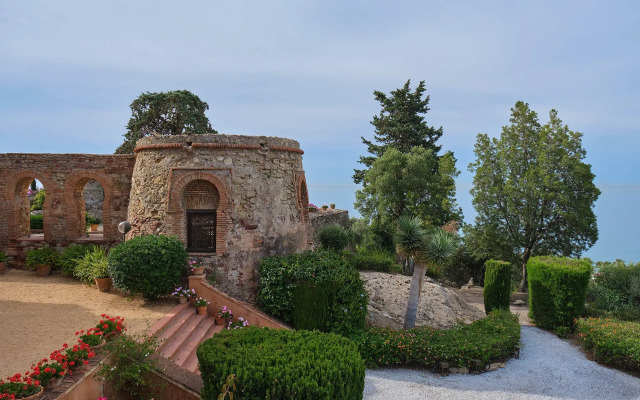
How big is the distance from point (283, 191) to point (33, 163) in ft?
30.0

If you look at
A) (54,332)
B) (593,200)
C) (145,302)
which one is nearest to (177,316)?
(145,302)

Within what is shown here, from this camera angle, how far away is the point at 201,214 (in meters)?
13.6

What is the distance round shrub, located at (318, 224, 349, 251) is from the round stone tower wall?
26.9 ft

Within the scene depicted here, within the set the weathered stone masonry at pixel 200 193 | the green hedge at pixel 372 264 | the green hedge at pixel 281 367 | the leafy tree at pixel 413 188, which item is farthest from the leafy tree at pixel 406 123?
the green hedge at pixel 281 367

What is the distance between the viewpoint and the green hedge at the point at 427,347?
11617 millimetres

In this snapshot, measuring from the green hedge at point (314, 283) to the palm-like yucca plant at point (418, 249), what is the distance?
2.71 metres

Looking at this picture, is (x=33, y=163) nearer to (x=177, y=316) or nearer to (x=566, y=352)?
(x=177, y=316)

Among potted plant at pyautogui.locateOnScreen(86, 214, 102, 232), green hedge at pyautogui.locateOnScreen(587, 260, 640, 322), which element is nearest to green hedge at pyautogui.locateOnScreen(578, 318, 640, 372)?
green hedge at pyautogui.locateOnScreen(587, 260, 640, 322)

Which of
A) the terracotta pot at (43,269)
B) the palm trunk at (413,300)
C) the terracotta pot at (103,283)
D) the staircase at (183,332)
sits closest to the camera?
the staircase at (183,332)

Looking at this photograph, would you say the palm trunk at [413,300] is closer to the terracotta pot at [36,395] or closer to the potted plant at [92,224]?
the terracotta pot at [36,395]

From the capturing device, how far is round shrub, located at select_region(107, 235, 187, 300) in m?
11.4

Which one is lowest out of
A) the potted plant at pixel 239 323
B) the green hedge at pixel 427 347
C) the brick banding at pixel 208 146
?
the green hedge at pixel 427 347

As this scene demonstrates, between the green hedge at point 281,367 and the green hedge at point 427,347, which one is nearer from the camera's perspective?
the green hedge at point 281,367

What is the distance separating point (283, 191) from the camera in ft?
46.2
